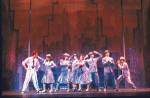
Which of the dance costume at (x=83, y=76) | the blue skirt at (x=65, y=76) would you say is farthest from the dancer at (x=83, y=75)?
the blue skirt at (x=65, y=76)

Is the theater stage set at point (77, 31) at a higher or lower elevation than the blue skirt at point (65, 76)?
higher

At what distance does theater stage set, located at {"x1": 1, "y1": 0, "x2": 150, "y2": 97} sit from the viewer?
344 inches

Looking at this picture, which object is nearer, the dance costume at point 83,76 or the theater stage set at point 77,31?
the dance costume at point 83,76

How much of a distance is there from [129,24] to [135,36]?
78 cm

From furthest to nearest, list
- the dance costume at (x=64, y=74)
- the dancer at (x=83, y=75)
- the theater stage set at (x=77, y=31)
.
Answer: the theater stage set at (x=77, y=31) → the dance costume at (x=64, y=74) → the dancer at (x=83, y=75)

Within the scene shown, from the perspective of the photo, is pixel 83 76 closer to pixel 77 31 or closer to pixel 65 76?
pixel 65 76

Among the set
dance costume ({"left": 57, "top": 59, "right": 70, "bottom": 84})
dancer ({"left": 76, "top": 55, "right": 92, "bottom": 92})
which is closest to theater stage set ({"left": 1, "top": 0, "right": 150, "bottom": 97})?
dance costume ({"left": 57, "top": 59, "right": 70, "bottom": 84})

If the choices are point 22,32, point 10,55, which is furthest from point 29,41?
point 10,55

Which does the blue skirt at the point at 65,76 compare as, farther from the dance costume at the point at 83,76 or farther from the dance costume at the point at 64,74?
the dance costume at the point at 83,76

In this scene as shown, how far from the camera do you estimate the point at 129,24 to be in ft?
30.1

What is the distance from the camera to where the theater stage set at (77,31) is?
28.7ft

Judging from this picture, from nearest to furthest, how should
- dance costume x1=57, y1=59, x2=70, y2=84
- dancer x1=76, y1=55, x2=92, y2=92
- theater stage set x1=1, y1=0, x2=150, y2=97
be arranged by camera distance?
dancer x1=76, y1=55, x2=92, y2=92, dance costume x1=57, y1=59, x2=70, y2=84, theater stage set x1=1, y1=0, x2=150, y2=97

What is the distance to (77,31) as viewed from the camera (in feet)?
29.7

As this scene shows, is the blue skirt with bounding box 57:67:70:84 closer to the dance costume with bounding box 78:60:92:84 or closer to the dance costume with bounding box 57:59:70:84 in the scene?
the dance costume with bounding box 57:59:70:84
